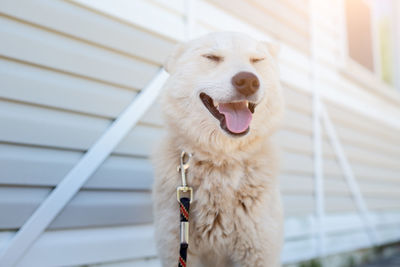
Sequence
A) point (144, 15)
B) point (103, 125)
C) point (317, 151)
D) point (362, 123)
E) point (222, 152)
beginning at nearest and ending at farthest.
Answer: point (222, 152) → point (103, 125) → point (144, 15) → point (317, 151) → point (362, 123)

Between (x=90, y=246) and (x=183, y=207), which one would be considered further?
(x=90, y=246)

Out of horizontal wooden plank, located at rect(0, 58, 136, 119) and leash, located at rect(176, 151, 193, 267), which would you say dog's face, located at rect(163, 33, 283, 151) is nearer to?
leash, located at rect(176, 151, 193, 267)

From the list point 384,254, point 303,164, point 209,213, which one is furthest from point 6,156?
point 384,254

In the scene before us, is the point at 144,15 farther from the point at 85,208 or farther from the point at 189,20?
the point at 85,208

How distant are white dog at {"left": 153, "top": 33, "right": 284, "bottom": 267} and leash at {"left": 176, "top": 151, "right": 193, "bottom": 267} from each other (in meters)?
0.06

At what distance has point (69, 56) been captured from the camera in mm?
Answer: 2092

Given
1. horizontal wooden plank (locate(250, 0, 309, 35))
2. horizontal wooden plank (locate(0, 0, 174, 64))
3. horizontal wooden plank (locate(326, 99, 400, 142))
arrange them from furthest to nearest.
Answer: horizontal wooden plank (locate(326, 99, 400, 142))
horizontal wooden plank (locate(250, 0, 309, 35))
horizontal wooden plank (locate(0, 0, 174, 64))

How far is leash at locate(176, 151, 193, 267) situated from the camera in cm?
155

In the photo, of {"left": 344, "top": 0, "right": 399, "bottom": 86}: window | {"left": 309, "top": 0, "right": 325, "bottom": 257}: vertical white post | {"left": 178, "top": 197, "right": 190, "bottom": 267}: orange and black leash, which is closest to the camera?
{"left": 178, "top": 197, "right": 190, "bottom": 267}: orange and black leash

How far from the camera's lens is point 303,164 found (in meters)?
3.96

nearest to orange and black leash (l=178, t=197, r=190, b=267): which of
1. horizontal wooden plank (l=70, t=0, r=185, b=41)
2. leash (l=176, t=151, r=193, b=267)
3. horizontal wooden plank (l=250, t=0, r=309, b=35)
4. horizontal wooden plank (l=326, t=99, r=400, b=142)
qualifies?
leash (l=176, t=151, r=193, b=267)

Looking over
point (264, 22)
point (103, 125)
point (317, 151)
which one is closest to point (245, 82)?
point (103, 125)

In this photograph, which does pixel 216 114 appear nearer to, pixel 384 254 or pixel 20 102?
pixel 20 102

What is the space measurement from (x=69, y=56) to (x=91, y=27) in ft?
0.81
